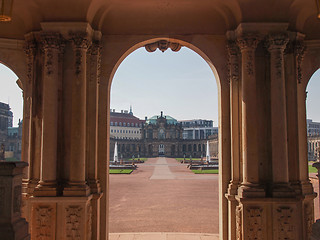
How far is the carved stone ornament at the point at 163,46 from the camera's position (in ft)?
31.0

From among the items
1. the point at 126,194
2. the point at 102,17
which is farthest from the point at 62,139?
the point at 126,194

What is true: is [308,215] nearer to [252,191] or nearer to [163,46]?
[252,191]

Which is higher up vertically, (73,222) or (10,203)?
(10,203)

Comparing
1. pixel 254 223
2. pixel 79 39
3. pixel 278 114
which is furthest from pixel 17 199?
pixel 278 114

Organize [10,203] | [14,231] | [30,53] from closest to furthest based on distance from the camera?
[14,231], [10,203], [30,53]

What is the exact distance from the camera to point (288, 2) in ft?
25.7

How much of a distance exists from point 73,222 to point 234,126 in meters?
5.22

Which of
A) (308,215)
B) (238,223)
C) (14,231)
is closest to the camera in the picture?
(14,231)

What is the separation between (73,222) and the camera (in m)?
7.54

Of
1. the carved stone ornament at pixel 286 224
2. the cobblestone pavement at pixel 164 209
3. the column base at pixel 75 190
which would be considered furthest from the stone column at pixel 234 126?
the column base at pixel 75 190

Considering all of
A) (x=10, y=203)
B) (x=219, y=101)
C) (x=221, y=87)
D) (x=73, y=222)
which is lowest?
(x=73, y=222)

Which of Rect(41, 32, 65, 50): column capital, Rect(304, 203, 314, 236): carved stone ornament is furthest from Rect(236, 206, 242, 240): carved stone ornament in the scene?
Rect(41, 32, 65, 50): column capital

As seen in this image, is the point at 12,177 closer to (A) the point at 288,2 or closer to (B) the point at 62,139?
(B) the point at 62,139

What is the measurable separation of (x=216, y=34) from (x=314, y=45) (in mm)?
3416
